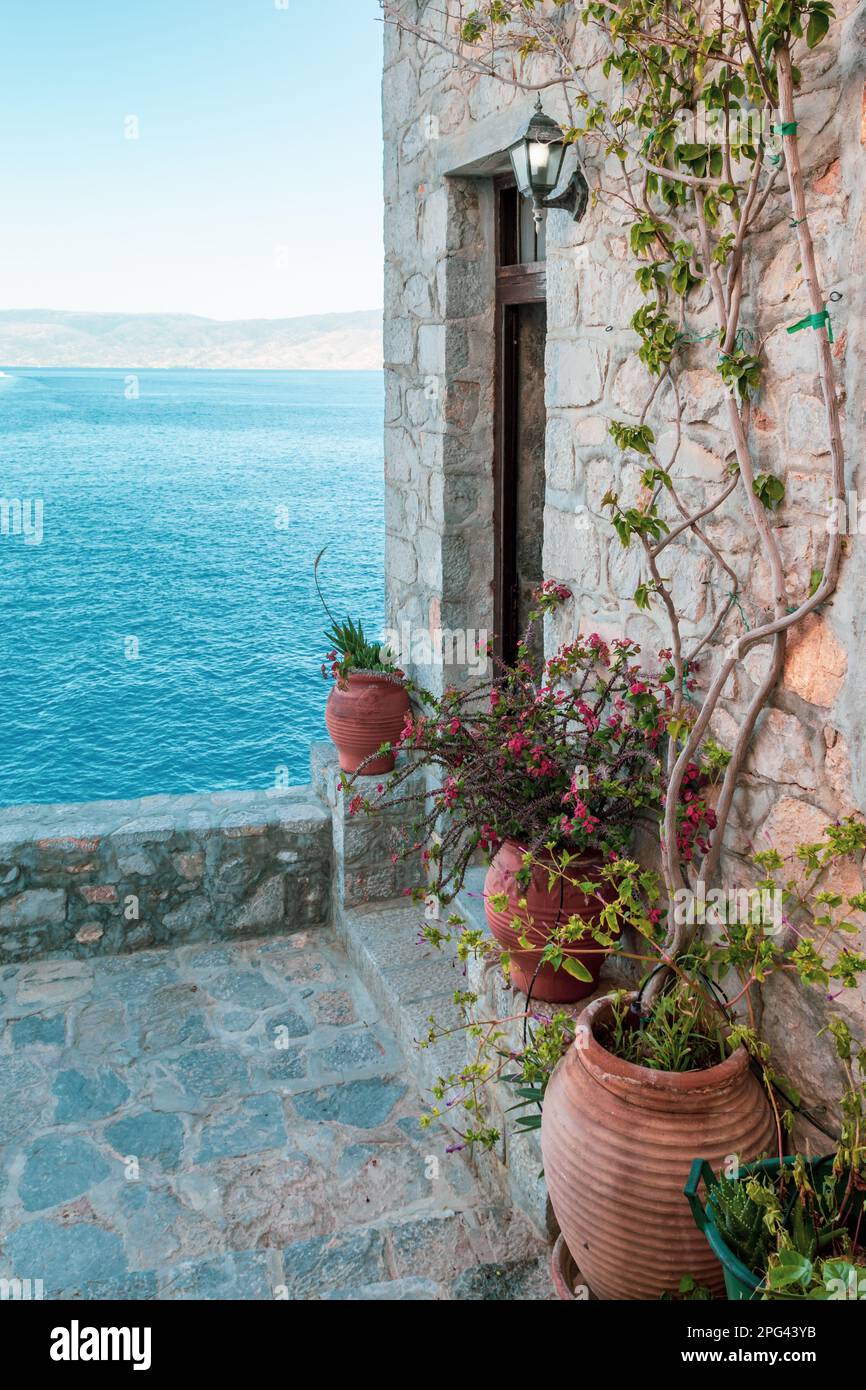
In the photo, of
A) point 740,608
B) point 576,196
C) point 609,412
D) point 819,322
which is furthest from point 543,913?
point 576,196

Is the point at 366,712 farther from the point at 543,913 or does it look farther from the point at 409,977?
the point at 543,913

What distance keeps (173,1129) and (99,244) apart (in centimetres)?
7176

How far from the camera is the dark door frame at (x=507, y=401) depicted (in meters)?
3.89

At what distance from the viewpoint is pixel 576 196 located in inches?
114

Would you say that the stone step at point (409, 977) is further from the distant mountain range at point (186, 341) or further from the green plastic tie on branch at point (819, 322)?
the distant mountain range at point (186, 341)

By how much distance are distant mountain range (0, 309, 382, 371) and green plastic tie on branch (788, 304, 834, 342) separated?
96.5 meters

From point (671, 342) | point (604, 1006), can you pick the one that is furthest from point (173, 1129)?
point (671, 342)

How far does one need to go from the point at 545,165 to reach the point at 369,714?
222cm

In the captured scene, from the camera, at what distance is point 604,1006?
Result: 2.29 metres

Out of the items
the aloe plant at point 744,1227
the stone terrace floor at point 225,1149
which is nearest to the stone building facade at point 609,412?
the aloe plant at point 744,1227

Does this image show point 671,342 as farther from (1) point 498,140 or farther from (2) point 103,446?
(2) point 103,446

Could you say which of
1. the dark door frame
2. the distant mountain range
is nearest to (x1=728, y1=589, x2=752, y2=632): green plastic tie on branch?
the dark door frame

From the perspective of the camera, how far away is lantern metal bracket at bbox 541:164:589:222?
2.87m
